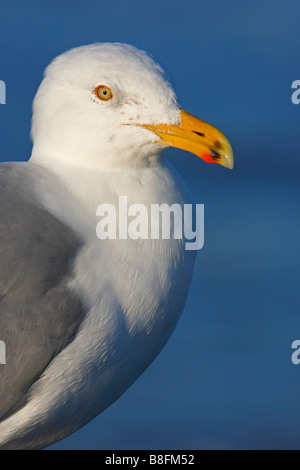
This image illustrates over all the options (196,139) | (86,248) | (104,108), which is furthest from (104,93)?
(86,248)

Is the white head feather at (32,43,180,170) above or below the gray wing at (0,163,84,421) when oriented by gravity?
above

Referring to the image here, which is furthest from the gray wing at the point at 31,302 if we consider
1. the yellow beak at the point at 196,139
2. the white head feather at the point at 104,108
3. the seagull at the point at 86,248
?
the yellow beak at the point at 196,139

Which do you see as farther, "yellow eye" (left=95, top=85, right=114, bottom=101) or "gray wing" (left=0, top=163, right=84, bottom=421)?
"yellow eye" (left=95, top=85, right=114, bottom=101)

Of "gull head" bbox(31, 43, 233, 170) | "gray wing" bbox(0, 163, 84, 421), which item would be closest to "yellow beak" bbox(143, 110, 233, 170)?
"gull head" bbox(31, 43, 233, 170)

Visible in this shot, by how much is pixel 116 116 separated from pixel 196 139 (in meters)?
0.26

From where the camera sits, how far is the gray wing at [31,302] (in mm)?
Result: 2557

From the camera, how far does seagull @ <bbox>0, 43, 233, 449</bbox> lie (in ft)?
8.43

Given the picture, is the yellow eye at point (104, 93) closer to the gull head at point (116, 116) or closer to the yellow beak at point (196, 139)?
the gull head at point (116, 116)

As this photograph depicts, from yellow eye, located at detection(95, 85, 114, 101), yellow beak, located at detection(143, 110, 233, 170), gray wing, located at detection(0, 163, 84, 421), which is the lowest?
gray wing, located at detection(0, 163, 84, 421)

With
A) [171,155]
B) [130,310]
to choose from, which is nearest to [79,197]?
[130,310]

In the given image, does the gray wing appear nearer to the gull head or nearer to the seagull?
the seagull

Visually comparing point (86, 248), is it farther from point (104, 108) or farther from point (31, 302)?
point (104, 108)

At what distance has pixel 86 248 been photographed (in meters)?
2.61

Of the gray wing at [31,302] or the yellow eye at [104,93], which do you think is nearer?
the gray wing at [31,302]
